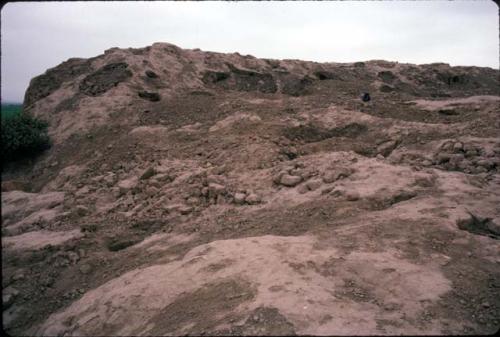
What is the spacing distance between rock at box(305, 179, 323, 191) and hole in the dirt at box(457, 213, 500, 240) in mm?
2202

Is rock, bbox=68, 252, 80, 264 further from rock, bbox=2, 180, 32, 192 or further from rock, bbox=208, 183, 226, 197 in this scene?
rock, bbox=2, 180, 32, 192

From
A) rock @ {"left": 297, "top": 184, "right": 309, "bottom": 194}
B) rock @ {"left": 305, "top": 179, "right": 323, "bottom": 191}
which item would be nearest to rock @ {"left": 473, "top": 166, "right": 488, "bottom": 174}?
rock @ {"left": 305, "top": 179, "right": 323, "bottom": 191}

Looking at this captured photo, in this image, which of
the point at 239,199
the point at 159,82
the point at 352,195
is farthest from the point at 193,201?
the point at 159,82

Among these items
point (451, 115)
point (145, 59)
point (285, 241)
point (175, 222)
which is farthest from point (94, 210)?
point (451, 115)

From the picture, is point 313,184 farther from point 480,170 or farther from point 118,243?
point 118,243

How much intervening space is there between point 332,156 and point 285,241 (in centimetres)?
302

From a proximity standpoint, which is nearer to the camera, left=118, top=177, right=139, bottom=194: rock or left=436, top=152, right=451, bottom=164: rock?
left=436, top=152, right=451, bottom=164: rock

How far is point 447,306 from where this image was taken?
11.1ft

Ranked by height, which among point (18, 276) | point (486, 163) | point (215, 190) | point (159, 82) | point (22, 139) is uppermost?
point (159, 82)

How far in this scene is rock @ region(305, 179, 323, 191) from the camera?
20.6 ft

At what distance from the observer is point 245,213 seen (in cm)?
602

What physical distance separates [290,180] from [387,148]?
2.55m

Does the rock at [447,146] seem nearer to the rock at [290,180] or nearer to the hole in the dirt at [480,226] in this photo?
the hole in the dirt at [480,226]

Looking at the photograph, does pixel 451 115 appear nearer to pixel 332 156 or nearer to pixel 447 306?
pixel 332 156
